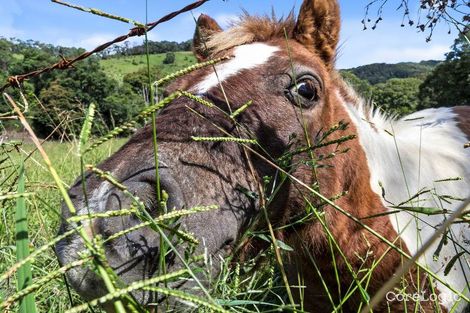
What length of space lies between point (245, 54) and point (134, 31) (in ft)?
3.63

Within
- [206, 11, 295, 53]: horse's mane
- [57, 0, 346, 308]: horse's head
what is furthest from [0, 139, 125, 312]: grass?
[206, 11, 295, 53]: horse's mane

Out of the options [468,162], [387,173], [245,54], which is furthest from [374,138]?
[245,54]

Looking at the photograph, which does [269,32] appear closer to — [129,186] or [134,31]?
[134,31]

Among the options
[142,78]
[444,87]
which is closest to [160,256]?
[142,78]

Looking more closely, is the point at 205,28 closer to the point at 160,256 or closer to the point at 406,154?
the point at 406,154

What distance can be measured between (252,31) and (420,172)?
1.68m

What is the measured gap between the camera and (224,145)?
2.03 metres

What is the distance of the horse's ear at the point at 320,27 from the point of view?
3.02 meters

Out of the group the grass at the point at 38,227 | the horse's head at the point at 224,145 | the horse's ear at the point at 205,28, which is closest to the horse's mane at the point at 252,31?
the horse's head at the point at 224,145

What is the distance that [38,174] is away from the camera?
20.5ft

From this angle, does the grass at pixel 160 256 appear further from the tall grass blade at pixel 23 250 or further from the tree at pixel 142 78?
the tree at pixel 142 78

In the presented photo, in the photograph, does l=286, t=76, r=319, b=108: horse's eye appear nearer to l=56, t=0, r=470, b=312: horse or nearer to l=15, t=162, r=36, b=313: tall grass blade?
l=56, t=0, r=470, b=312: horse

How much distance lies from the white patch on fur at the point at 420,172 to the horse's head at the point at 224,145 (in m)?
0.52

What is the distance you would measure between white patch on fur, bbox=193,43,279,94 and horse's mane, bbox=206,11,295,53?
20 centimetres
